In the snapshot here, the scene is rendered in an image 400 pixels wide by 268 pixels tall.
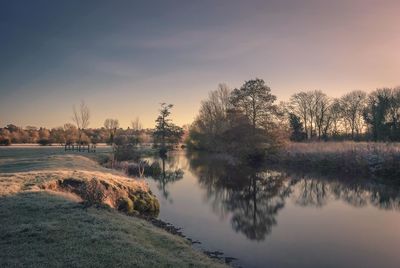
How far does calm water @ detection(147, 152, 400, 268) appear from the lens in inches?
431

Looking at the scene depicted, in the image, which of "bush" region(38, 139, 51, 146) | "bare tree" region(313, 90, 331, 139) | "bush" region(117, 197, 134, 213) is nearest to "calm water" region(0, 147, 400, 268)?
"bush" region(117, 197, 134, 213)

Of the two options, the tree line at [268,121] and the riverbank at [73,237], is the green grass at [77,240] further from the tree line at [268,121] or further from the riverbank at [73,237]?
the tree line at [268,121]

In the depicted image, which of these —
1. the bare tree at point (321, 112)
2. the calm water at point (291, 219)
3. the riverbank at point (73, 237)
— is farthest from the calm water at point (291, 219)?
the bare tree at point (321, 112)

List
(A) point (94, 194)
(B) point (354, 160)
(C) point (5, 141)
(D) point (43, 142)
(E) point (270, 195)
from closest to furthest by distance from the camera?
(A) point (94, 194), (E) point (270, 195), (B) point (354, 160), (C) point (5, 141), (D) point (43, 142)

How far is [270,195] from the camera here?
2184 cm

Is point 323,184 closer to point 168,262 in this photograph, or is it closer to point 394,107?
point 168,262

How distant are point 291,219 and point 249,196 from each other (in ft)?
19.5

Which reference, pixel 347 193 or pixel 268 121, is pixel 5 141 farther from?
pixel 347 193

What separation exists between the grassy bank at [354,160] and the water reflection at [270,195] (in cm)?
284

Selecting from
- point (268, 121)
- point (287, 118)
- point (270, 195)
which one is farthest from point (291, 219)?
point (287, 118)

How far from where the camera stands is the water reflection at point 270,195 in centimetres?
1576

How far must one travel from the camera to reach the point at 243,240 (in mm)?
12531

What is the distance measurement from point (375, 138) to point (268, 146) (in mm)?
24954

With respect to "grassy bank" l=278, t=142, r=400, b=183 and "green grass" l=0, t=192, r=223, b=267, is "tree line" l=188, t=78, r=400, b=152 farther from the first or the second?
"green grass" l=0, t=192, r=223, b=267
